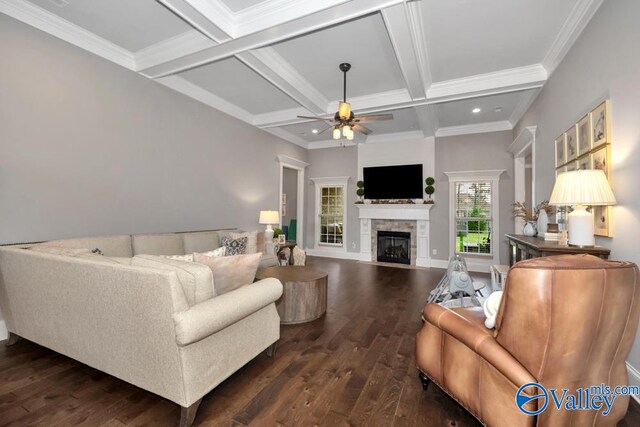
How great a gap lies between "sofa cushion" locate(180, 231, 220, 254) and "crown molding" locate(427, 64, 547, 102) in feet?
13.0

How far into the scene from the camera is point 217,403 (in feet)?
5.93

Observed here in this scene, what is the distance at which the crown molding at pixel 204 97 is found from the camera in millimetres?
4186

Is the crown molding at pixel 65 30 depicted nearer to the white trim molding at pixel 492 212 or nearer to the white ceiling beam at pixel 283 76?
the white ceiling beam at pixel 283 76

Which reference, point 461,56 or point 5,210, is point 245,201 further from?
point 461,56

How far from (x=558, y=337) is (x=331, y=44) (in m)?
3.44

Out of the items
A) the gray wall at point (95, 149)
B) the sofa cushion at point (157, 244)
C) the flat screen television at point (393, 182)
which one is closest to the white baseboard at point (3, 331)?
the gray wall at point (95, 149)

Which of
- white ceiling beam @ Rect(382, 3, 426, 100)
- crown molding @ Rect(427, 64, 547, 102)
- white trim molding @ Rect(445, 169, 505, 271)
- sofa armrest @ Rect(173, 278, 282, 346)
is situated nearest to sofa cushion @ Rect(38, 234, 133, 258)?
sofa armrest @ Rect(173, 278, 282, 346)

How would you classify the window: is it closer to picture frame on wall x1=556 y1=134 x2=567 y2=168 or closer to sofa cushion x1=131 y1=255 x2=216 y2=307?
picture frame on wall x1=556 y1=134 x2=567 y2=168

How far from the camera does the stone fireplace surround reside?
6.54 m

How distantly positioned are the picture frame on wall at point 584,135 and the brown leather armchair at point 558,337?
1.98 meters

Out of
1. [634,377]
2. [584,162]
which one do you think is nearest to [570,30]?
[584,162]

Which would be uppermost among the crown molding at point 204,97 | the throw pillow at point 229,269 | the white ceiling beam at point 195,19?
the crown molding at point 204,97

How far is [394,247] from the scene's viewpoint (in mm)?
7000

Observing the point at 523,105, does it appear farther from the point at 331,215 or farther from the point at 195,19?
the point at 195,19
